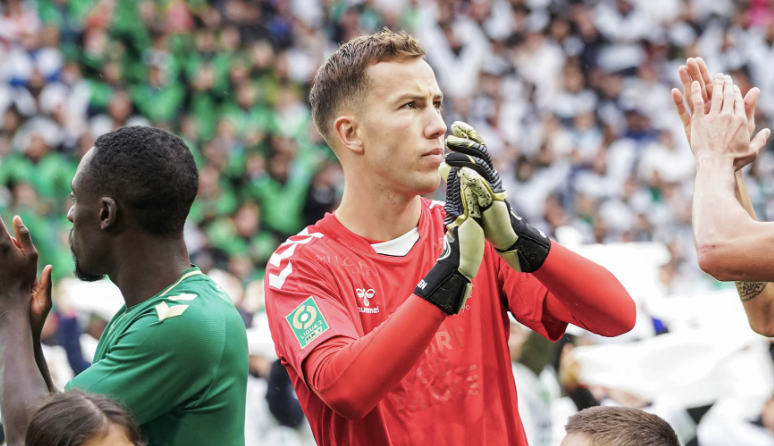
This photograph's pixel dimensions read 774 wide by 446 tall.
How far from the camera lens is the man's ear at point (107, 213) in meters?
2.14

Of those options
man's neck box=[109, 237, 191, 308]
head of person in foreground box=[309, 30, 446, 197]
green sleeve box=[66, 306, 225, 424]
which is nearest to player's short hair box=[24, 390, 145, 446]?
green sleeve box=[66, 306, 225, 424]

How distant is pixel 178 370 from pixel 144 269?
0.34 m

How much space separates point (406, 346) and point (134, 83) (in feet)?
19.1

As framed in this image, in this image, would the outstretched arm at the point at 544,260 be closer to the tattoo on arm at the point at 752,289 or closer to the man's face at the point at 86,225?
the tattoo on arm at the point at 752,289

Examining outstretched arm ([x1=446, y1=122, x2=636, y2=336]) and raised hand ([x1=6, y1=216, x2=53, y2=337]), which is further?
raised hand ([x1=6, y1=216, x2=53, y2=337])

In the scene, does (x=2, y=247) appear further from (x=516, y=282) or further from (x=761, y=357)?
(x=761, y=357)

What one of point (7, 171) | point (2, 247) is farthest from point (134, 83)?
point (2, 247)

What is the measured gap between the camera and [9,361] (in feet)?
6.68

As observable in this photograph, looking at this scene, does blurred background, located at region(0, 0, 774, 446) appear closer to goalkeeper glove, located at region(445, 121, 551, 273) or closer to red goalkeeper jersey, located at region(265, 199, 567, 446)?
red goalkeeper jersey, located at region(265, 199, 567, 446)

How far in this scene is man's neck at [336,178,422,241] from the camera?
232 centimetres

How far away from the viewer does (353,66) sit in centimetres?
234

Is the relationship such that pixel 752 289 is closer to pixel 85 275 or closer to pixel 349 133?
pixel 349 133

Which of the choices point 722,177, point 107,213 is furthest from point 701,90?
point 107,213

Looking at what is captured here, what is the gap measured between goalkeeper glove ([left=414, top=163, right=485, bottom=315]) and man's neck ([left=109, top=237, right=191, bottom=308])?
0.76 m
